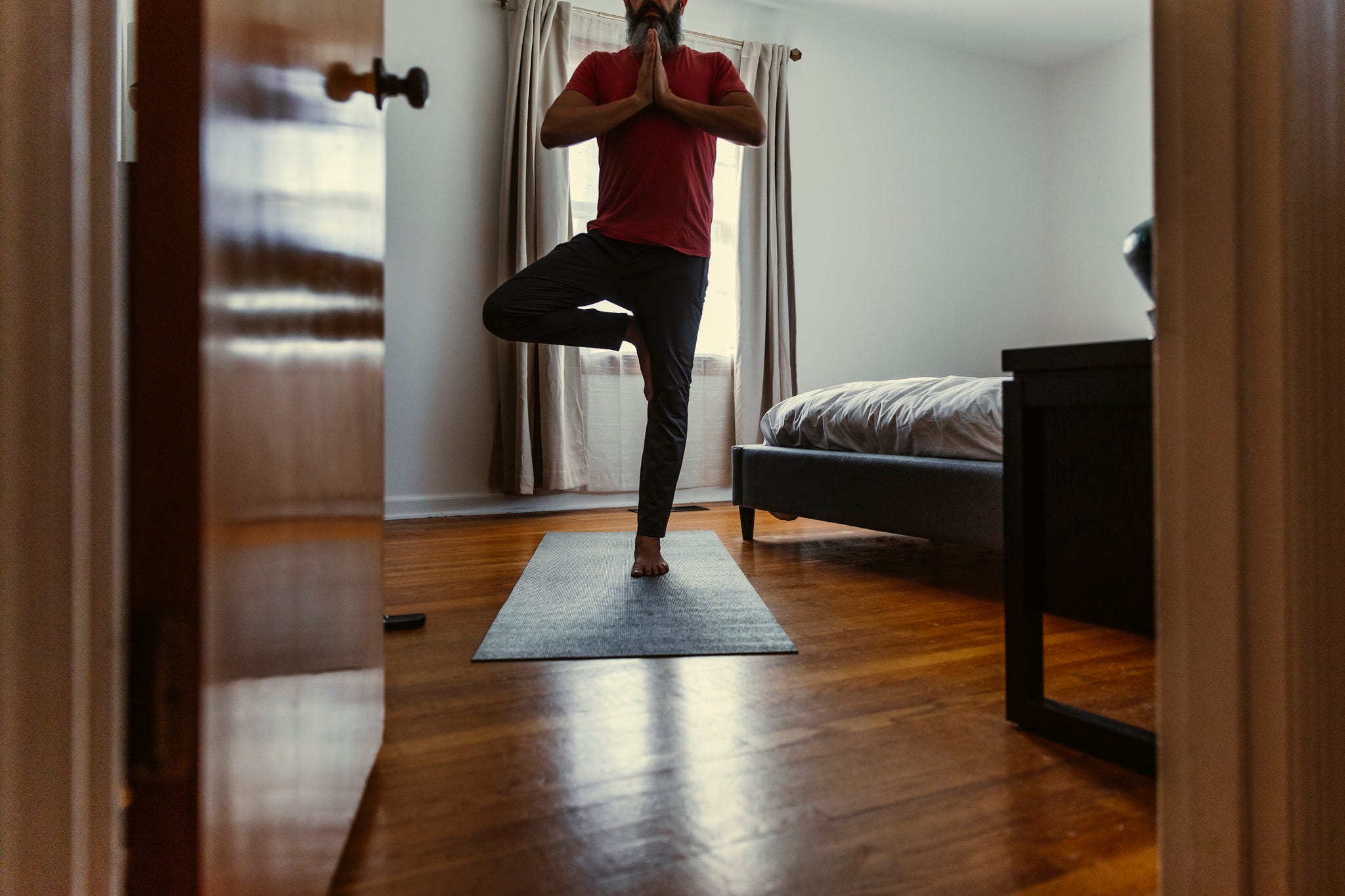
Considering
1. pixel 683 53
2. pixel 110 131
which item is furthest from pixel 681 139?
pixel 110 131

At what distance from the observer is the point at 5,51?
32 centimetres

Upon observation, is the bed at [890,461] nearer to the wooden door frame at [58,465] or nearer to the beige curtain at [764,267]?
the beige curtain at [764,267]

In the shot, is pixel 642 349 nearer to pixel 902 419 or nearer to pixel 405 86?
pixel 902 419

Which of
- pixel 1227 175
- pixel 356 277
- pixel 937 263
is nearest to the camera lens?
pixel 1227 175

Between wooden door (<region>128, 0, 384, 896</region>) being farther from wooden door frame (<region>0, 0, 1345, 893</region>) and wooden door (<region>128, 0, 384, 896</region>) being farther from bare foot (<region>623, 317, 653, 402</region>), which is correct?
bare foot (<region>623, 317, 653, 402</region>)

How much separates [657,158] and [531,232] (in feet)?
5.37

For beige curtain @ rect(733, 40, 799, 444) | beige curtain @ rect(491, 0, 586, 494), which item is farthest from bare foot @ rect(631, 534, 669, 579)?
beige curtain @ rect(733, 40, 799, 444)

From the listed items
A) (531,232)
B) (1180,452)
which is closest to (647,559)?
(1180,452)

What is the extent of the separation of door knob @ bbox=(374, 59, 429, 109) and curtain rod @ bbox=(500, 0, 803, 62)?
302 cm

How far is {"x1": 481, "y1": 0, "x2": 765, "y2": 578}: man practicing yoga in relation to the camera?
1.80 metres

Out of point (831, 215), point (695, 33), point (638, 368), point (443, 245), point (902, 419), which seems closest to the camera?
point (902, 419)

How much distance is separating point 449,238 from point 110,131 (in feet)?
10.4

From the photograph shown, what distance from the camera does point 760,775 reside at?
2.60 feet

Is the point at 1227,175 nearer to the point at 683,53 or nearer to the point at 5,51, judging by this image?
the point at 5,51
